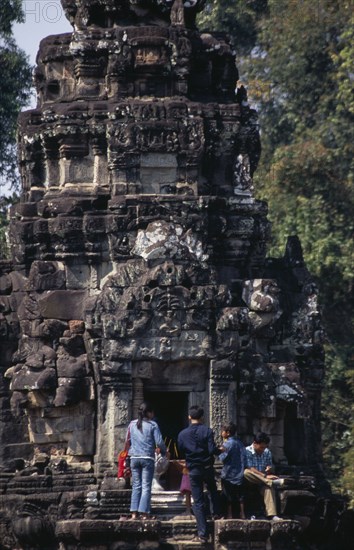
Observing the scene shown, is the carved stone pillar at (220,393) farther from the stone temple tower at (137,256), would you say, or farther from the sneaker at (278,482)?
the sneaker at (278,482)

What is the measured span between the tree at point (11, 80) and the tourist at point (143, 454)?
14.0m

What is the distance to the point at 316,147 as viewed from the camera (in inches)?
1529

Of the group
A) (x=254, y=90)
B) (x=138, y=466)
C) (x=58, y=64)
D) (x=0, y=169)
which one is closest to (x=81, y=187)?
(x=58, y=64)

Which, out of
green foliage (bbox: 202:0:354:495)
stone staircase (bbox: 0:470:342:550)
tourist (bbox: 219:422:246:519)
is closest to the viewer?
stone staircase (bbox: 0:470:342:550)

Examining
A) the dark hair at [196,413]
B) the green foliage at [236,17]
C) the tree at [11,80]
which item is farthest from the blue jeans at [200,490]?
the green foliage at [236,17]

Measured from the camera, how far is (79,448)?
87.7ft

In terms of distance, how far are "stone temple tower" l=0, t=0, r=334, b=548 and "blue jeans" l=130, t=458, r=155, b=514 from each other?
1655 mm

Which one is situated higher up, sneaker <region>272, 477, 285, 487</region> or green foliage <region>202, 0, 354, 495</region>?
green foliage <region>202, 0, 354, 495</region>

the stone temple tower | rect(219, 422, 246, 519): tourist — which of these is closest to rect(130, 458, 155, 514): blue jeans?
rect(219, 422, 246, 519): tourist

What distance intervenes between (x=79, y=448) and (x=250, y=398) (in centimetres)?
222

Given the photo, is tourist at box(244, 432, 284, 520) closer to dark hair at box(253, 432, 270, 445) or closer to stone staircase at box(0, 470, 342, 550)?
dark hair at box(253, 432, 270, 445)

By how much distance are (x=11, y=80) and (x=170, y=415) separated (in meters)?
11.7

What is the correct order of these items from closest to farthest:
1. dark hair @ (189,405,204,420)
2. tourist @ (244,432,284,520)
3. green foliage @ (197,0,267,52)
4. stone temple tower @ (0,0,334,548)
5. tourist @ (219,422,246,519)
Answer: dark hair @ (189,405,204,420) → tourist @ (219,422,246,519) → tourist @ (244,432,284,520) → stone temple tower @ (0,0,334,548) → green foliage @ (197,0,267,52)

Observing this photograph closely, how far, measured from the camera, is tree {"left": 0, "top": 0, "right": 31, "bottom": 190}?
37.7m
